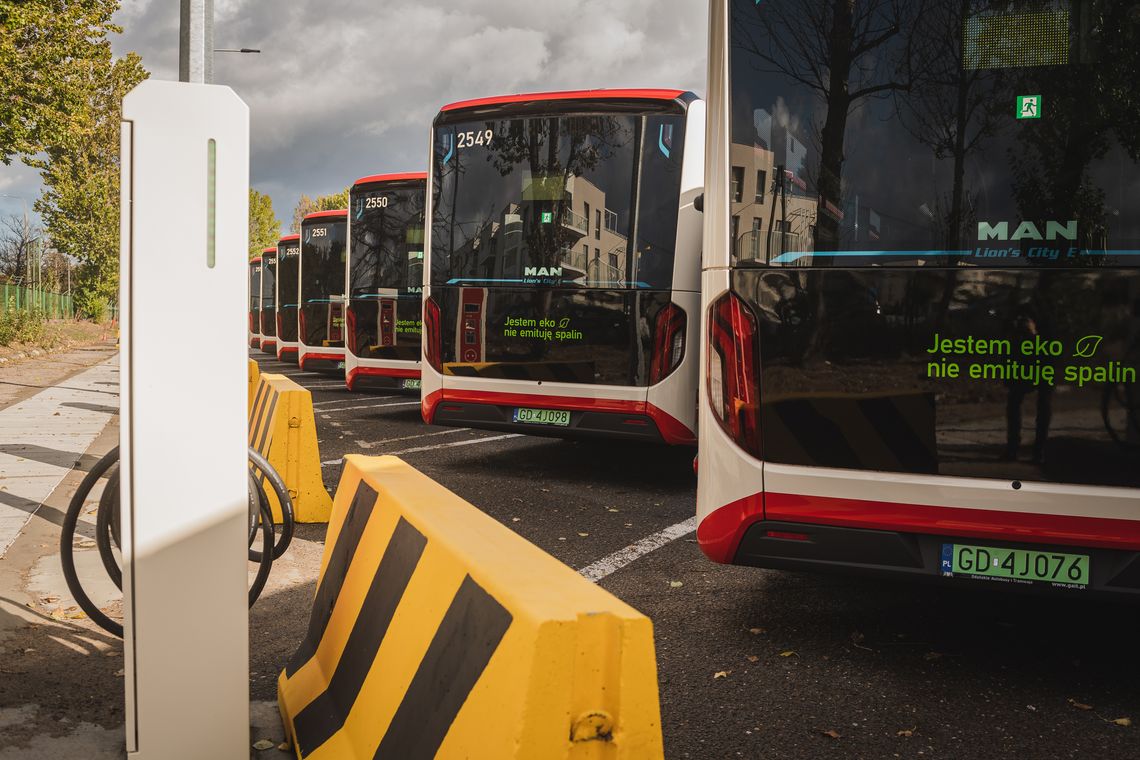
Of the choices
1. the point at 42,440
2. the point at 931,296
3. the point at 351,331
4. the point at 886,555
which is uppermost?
the point at 931,296

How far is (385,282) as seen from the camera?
15633mm

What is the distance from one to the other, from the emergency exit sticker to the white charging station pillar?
2.73 metres

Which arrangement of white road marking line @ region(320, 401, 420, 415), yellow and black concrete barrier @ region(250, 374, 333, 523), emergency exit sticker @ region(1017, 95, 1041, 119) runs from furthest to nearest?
white road marking line @ region(320, 401, 420, 415)
yellow and black concrete barrier @ region(250, 374, 333, 523)
emergency exit sticker @ region(1017, 95, 1041, 119)

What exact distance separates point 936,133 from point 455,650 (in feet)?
9.27

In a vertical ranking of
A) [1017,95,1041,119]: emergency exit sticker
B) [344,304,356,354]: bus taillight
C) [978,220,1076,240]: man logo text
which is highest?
[1017,95,1041,119]: emergency exit sticker

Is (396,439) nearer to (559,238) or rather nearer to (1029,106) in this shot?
(559,238)

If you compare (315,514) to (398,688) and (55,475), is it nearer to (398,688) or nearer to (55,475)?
(55,475)

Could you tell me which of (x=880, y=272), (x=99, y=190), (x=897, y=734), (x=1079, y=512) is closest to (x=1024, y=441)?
(x=1079, y=512)

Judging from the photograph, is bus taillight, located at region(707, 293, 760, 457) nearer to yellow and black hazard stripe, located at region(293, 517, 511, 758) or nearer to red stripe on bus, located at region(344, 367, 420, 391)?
yellow and black hazard stripe, located at region(293, 517, 511, 758)

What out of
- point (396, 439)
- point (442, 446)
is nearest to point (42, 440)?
point (396, 439)

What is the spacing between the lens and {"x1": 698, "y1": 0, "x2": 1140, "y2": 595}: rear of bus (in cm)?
364

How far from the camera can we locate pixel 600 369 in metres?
7.98

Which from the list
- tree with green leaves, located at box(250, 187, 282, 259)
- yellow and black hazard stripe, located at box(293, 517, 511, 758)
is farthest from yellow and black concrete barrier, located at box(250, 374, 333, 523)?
tree with green leaves, located at box(250, 187, 282, 259)

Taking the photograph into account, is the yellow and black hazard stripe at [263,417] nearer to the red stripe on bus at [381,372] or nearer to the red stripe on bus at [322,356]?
the red stripe on bus at [381,372]
